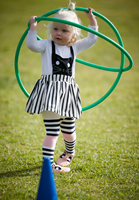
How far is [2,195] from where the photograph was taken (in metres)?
2.34

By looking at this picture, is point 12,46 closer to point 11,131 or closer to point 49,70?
point 11,131

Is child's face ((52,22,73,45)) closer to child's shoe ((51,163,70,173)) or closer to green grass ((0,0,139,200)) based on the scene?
child's shoe ((51,163,70,173))

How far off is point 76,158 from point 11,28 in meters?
16.2

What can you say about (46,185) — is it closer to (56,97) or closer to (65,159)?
(56,97)

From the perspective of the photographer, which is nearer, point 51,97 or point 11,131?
point 51,97

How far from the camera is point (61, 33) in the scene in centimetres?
263

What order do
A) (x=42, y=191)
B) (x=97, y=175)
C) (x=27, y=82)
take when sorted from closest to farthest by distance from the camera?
1. (x=42, y=191)
2. (x=97, y=175)
3. (x=27, y=82)

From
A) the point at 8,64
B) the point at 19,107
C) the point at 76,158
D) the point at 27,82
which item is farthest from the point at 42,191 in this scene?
the point at 8,64

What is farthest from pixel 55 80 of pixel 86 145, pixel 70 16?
pixel 86 145

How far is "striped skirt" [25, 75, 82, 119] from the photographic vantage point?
8.17ft

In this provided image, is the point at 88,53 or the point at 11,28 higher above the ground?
the point at 11,28

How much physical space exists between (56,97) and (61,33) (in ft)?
2.50

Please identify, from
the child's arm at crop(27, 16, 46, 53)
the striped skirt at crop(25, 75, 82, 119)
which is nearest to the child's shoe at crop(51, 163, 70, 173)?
the striped skirt at crop(25, 75, 82, 119)

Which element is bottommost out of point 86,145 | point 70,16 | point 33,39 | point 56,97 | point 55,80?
point 86,145
